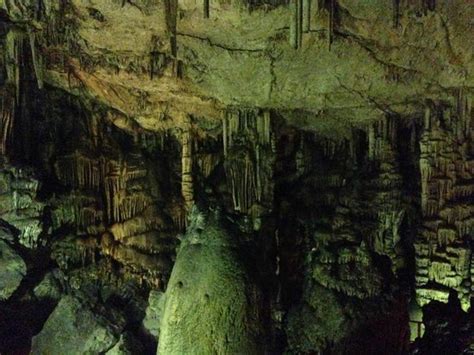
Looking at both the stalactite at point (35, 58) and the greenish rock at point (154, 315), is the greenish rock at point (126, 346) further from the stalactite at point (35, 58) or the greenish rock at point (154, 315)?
the stalactite at point (35, 58)

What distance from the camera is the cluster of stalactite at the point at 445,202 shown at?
964cm

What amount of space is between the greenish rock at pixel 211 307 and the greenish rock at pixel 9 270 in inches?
207

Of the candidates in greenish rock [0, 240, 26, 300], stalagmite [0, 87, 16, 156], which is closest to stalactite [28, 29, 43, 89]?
stalagmite [0, 87, 16, 156]

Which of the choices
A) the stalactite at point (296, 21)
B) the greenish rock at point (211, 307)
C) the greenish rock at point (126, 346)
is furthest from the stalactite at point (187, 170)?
the greenish rock at point (211, 307)

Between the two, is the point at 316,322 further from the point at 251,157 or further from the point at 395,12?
the point at 395,12

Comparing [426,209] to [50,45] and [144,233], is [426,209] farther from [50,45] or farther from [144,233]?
[50,45]

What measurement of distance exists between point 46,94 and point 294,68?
5079 millimetres

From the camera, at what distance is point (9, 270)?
8.66m

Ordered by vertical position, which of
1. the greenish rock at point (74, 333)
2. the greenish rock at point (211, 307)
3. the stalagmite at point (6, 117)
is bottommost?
the greenish rock at point (74, 333)

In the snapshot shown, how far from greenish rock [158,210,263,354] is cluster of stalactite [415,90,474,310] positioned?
21.2 feet

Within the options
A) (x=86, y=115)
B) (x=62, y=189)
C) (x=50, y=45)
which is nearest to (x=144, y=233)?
(x=62, y=189)

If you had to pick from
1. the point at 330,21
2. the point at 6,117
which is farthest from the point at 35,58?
the point at 330,21

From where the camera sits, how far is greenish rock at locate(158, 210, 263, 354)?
4.29m

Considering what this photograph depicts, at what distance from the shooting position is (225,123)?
11.0 meters
